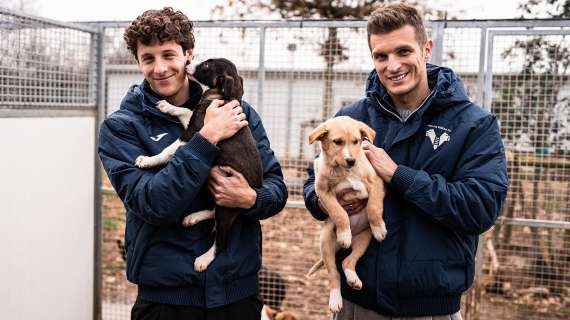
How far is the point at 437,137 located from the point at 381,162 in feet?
0.93

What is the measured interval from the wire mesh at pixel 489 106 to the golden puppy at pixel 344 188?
1.96m

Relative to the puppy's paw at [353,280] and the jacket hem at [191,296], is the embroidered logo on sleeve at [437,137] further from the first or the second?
the jacket hem at [191,296]

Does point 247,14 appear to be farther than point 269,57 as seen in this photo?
Yes

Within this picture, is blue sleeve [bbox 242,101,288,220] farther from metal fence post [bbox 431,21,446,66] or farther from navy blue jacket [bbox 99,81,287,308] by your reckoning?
metal fence post [bbox 431,21,446,66]

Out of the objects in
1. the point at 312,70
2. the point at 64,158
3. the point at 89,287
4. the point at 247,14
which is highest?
the point at 247,14

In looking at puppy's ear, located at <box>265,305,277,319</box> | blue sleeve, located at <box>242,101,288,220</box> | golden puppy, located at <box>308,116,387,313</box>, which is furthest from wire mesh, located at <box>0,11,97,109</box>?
golden puppy, located at <box>308,116,387,313</box>

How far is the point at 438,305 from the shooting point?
268 centimetres

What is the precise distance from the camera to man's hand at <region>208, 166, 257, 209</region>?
273 cm

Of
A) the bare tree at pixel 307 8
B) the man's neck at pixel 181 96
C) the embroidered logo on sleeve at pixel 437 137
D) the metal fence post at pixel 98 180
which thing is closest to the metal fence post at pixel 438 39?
the embroidered logo on sleeve at pixel 437 137

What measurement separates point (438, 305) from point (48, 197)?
10.8 ft

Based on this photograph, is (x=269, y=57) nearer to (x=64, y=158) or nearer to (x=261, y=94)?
(x=261, y=94)

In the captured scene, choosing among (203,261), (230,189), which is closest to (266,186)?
(230,189)

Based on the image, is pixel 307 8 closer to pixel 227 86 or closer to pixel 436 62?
pixel 436 62

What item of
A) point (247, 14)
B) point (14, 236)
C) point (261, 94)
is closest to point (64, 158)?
point (14, 236)
